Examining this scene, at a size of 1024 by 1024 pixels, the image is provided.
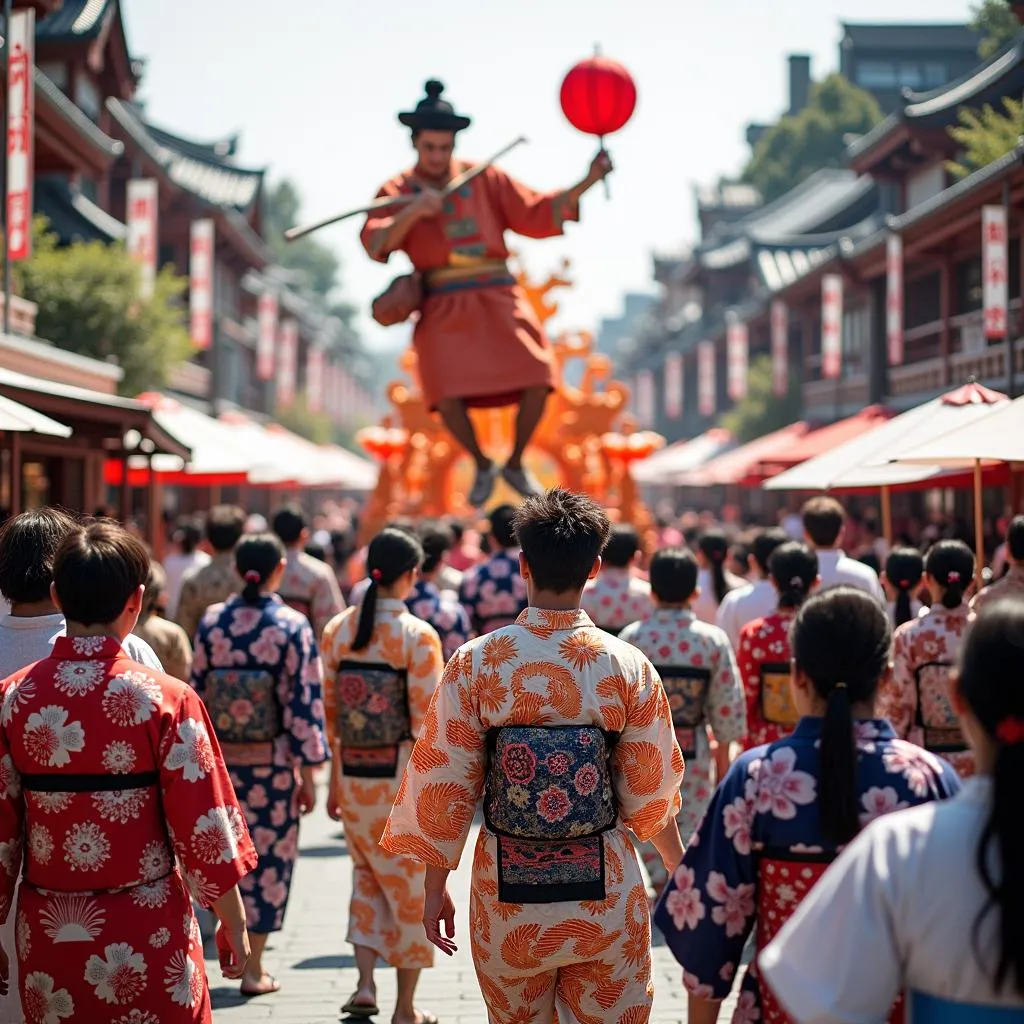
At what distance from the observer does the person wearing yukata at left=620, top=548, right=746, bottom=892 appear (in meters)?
5.70

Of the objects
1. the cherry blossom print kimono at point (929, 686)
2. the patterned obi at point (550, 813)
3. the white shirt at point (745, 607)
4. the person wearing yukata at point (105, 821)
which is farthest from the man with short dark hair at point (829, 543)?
the person wearing yukata at point (105, 821)

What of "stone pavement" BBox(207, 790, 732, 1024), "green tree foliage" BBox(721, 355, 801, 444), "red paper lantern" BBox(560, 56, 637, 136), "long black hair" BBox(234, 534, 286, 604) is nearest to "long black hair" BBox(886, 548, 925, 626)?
"stone pavement" BBox(207, 790, 732, 1024)

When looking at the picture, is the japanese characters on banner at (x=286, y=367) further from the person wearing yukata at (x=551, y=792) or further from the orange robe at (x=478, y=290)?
the person wearing yukata at (x=551, y=792)

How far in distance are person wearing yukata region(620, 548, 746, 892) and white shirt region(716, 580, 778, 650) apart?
0.92 metres

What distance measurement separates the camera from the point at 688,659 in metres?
5.73

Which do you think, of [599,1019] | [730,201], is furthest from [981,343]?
[730,201]

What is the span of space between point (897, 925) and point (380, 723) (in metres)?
3.37

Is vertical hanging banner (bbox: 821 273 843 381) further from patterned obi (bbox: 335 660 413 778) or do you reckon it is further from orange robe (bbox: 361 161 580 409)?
patterned obi (bbox: 335 660 413 778)

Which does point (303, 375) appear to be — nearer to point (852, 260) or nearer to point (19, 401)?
point (852, 260)

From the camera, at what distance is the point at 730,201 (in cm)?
4922

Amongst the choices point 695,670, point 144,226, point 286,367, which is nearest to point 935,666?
point 695,670

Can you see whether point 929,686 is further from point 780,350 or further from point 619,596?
point 780,350

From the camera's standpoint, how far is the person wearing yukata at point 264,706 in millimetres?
5395

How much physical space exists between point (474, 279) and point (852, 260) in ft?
51.1
